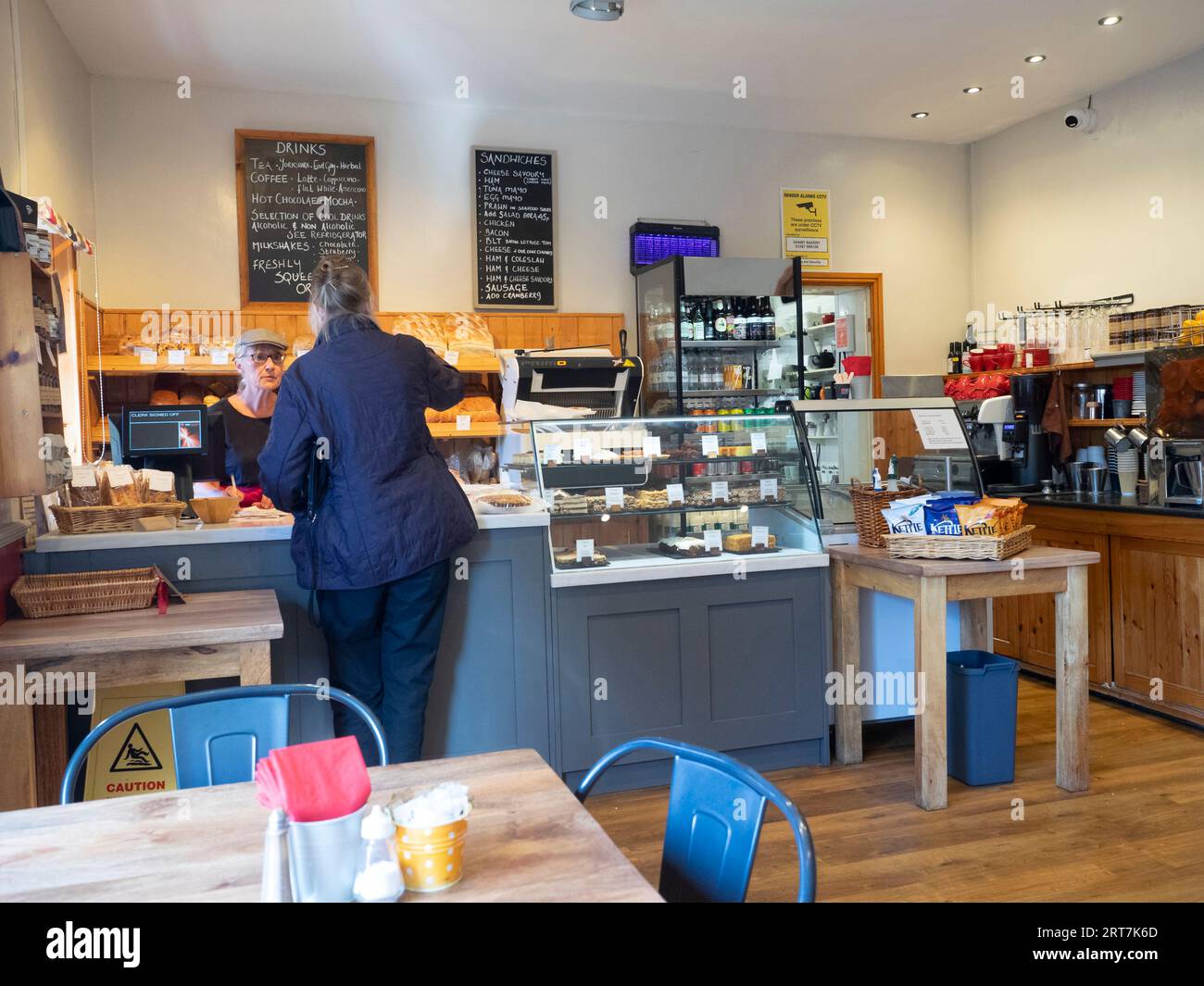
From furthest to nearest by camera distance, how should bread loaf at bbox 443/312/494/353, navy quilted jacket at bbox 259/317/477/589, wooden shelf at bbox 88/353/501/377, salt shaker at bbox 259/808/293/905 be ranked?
bread loaf at bbox 443/312/494/353 < wooden shelf at bbox 88/353/501/377 < navy quilted jacket at bbox 259/317/477/589 < salt shaker at bbox 259/808/293/905

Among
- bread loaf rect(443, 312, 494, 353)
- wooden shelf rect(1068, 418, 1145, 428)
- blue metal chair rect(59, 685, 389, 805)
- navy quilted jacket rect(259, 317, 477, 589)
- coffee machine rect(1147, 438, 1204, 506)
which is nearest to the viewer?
blue metal chair rect(59, 685, 389, 805)

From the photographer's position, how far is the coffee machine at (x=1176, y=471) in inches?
165

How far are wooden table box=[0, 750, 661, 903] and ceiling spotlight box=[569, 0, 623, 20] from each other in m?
3.71

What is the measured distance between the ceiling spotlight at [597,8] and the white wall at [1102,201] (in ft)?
10.2

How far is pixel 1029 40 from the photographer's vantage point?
16.3 feet

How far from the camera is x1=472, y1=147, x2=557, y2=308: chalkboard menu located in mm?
5797

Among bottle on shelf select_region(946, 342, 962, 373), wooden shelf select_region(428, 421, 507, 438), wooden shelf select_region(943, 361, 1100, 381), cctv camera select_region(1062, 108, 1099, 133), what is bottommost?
wooden shelf select_region(428, 421, 507, 438)

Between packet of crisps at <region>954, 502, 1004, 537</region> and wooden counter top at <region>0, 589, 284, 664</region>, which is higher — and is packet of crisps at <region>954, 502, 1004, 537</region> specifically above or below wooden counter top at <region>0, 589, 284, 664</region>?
above

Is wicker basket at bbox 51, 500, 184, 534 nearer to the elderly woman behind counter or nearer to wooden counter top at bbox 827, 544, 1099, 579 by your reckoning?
the elderly woman behind counter

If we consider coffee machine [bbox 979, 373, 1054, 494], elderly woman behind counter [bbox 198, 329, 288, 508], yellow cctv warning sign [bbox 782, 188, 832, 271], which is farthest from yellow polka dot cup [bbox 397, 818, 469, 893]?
yellow cctv warning sign [bbox 782, 188, 832, 271]

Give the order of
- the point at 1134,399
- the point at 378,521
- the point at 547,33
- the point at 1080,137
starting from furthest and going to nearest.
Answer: the point at 1080,137 < the point at 1134,399 < the point at 547,33 < the point at 378,521

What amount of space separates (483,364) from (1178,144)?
3877 millimetres
